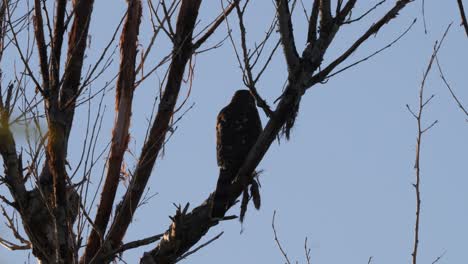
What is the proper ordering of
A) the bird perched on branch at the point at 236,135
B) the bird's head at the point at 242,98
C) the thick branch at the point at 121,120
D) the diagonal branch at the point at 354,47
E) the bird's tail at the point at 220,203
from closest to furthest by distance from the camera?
the diagonal branch at the point at 354,47
the bird's tail at the point at 220,203
the thick branch at the point at 121,120
the bird perched on branch at the point at 236,135
the bird's head at the point at 242,98

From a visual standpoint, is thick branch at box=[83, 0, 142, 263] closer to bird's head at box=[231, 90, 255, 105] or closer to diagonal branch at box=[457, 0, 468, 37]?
bird's head at box=[231, 90, 255, 105]

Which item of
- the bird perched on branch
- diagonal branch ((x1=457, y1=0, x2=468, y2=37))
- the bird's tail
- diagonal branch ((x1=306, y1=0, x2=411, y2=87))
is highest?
the bird perched on branch

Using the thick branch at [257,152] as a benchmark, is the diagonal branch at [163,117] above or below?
above

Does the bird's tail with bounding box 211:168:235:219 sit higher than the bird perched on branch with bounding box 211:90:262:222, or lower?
lower

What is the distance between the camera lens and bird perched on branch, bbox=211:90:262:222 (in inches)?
202

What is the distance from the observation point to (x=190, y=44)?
4.91m

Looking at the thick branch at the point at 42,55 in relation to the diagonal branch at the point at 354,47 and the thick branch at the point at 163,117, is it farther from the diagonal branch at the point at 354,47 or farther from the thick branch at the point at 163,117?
the diagonal branch at the point at 354,47

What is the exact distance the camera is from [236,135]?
20.8 ft

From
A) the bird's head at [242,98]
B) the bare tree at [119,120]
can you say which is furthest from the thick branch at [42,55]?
the bird's head at [242,98]

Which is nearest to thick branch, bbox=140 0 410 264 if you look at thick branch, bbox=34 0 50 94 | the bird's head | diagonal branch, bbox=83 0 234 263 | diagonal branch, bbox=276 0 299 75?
diagonal branch, bbox=276 0 299 75

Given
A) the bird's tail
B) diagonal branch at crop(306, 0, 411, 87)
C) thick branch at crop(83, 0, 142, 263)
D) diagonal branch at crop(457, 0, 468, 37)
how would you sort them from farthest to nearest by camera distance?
thick branch at crop(83, 0, 142, 263) → the bird's tail → diagonal branch at crop(306, 0, 411, 87) → diagonal branch at crop(457, 0, 468, 37)

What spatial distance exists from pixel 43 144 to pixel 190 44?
1.10m

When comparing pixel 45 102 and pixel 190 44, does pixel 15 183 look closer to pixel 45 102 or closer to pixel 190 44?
pixel 45 102

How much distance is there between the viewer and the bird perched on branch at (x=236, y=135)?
5125 mm
